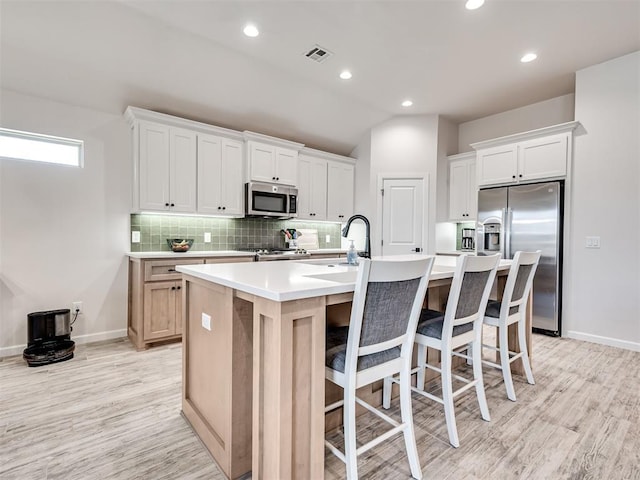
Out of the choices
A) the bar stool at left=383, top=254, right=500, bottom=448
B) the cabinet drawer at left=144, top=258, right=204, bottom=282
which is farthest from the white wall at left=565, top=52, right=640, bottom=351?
the cabinet drawer at left=144, top=258, right=204, bottom=282

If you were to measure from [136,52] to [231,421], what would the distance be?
3223 mm

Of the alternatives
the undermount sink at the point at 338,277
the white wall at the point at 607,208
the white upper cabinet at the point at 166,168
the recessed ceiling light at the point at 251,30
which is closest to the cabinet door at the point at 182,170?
the white upper cabinet at the point at 166,168

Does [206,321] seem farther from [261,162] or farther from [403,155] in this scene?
[403,155]

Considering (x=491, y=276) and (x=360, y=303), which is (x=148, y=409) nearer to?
(x=360, y=303)

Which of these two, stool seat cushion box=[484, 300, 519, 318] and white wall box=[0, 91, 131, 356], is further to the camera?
white wall box=[0, 91, 131, 356]

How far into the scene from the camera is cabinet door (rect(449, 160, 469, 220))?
15.6ft

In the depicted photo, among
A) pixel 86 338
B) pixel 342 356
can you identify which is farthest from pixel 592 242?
pixel 86 338

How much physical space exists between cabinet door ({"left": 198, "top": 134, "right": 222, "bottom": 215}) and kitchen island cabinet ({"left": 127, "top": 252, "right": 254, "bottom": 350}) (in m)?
0.74

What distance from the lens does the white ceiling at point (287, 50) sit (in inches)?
102

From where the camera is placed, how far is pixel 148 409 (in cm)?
205

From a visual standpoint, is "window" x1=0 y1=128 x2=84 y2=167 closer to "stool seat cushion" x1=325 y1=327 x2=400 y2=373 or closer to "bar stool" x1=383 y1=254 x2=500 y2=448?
"stool seat cushion" x1=325 y1=327 x2=400 y2=373

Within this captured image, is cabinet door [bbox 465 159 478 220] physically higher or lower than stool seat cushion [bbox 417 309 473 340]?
higher

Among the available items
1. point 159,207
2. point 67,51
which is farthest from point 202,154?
point 67,51

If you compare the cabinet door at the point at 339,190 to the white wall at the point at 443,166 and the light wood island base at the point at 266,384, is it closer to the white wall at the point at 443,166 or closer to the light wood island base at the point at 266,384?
the white wall at the point at 443,166
